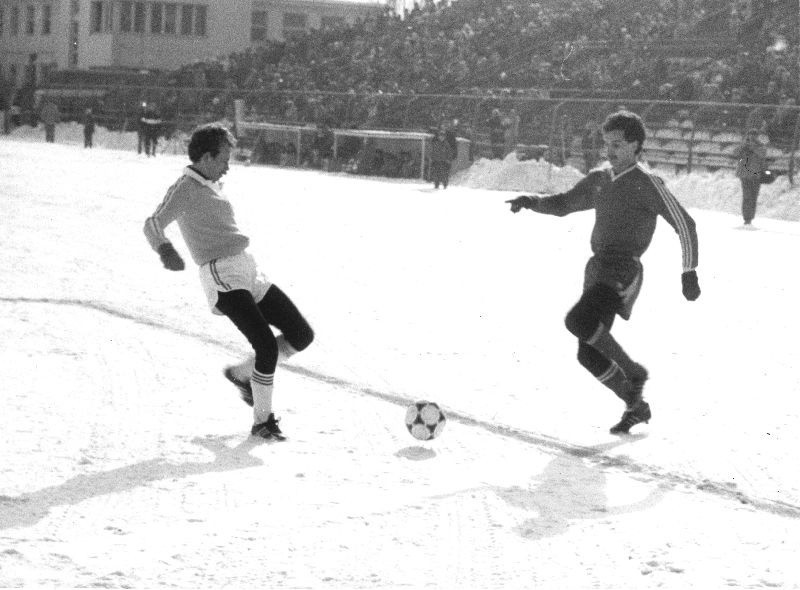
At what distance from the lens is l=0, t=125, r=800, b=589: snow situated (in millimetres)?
5164

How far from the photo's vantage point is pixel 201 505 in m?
5.83

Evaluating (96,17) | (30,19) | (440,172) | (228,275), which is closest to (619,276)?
(228,275)

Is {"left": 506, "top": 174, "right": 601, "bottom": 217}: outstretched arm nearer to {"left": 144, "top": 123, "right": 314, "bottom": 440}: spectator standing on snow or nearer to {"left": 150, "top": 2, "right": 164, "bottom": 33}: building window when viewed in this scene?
{"left": 144, "top": 123, "right": 314, "bottom": 440}: spectator standing on snow

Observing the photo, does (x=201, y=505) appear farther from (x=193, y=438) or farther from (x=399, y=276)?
(x=399, y=276)

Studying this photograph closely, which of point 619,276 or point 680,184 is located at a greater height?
point 619,276

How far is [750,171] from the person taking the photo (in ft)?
76.5

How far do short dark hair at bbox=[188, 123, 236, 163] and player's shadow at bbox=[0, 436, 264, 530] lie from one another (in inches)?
54.4

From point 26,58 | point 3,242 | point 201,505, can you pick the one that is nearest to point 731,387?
point 201,505

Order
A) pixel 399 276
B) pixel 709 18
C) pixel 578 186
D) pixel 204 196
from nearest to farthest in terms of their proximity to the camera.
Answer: pixel 204 196
pixel 578 186
pixel 399 276
pixel 709 18

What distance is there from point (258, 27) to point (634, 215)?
59.1 metres

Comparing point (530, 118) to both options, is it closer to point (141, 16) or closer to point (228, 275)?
point (228, 275)

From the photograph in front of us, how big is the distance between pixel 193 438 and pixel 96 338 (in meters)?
3.02

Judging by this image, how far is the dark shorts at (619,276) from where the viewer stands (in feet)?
24.0

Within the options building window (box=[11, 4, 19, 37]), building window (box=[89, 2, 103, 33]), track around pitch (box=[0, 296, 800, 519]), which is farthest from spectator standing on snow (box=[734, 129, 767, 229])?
building window (box=[11, 4, 19, 37])
